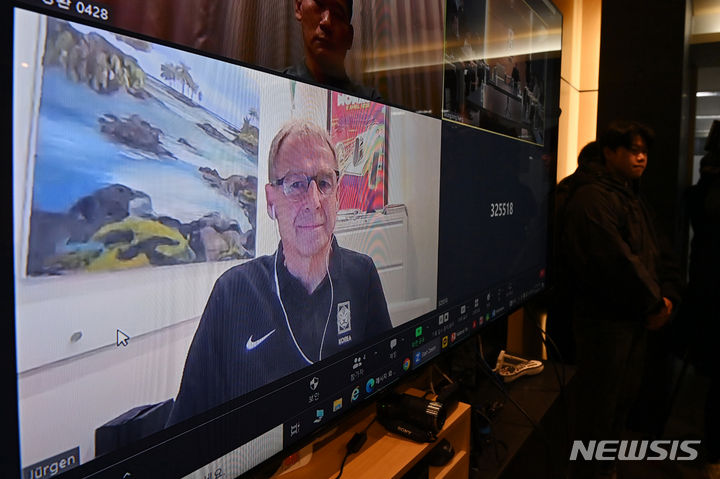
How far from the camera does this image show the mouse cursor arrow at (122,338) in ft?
2.36

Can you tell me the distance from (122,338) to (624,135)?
283 cm

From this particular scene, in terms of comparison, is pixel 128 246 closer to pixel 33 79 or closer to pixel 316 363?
pixel 33 79

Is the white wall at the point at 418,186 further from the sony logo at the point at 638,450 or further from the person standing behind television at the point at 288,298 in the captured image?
the sony logo at the point at 638,450

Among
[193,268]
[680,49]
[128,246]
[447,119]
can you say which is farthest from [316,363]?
[680,49]

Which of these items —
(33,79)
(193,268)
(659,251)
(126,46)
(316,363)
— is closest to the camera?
(33,79)

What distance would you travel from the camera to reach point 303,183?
107cm

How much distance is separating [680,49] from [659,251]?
1441 mm

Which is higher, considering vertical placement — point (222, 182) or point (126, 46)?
point (126, 46)

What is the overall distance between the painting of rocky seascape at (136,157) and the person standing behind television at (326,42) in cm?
24

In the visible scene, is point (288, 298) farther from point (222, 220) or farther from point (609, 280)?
point (609, 280)

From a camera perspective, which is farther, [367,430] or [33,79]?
[367,430]

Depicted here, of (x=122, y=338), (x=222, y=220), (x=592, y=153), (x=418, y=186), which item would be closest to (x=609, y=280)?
(x=592, y=153)

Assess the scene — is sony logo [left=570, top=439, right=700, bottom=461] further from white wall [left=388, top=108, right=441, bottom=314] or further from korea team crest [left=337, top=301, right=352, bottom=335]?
korea team crest [left=337, top=301, right=352, bottom=335]

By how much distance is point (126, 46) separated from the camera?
0.72m
